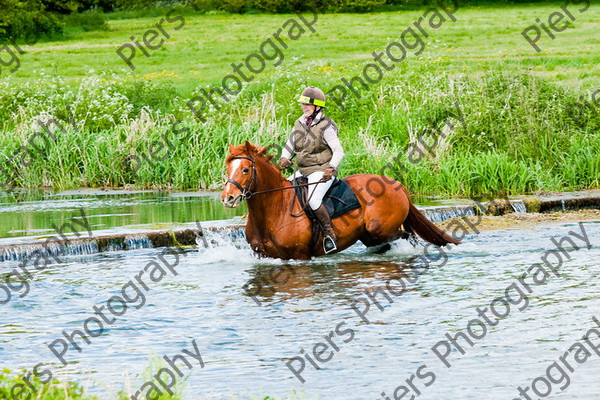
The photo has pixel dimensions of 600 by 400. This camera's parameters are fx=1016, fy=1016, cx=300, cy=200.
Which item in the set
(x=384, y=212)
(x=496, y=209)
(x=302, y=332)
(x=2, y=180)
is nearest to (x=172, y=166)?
(x=2, y=180)

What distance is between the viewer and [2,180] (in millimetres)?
20781

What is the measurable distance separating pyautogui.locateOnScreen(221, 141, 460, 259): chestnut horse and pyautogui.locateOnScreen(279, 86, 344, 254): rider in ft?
0.70

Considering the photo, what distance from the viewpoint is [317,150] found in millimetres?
12023

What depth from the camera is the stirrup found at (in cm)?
1205

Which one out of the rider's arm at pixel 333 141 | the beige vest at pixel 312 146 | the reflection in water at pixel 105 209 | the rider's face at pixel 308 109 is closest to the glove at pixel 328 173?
the rider's arm at pixel 333 141

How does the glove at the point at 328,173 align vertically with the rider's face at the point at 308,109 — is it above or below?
below

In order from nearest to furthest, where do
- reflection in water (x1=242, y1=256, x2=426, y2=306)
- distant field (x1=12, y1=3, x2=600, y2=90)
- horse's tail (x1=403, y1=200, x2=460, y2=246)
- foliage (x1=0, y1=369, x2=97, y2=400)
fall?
foliage (x1=0, y1=369, x2=97, y2=400) → reflection in water (x1=242, y1=256, x2=426, y2=306) → horse's tail (x1=403, y1=200, x2=460, y2=246) → distant field (x1=12, y1=3, x2=600, y2=90)

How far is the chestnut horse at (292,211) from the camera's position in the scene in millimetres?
11469

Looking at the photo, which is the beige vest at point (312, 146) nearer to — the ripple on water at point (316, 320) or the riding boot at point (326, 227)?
the riding boot at point (326, 227)

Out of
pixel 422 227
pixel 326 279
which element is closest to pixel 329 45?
pixel 422 227

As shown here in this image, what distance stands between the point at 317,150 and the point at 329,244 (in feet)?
3.70

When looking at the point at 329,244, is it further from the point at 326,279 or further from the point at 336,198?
the point at 326,279

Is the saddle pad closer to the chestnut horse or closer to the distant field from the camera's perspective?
the chestnut horse

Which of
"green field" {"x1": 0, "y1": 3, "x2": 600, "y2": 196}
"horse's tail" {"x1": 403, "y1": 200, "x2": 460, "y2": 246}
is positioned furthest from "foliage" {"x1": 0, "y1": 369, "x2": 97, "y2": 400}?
"green field" {"x1": 0, "y1": 3, "x2": 600, "y2": 196}
